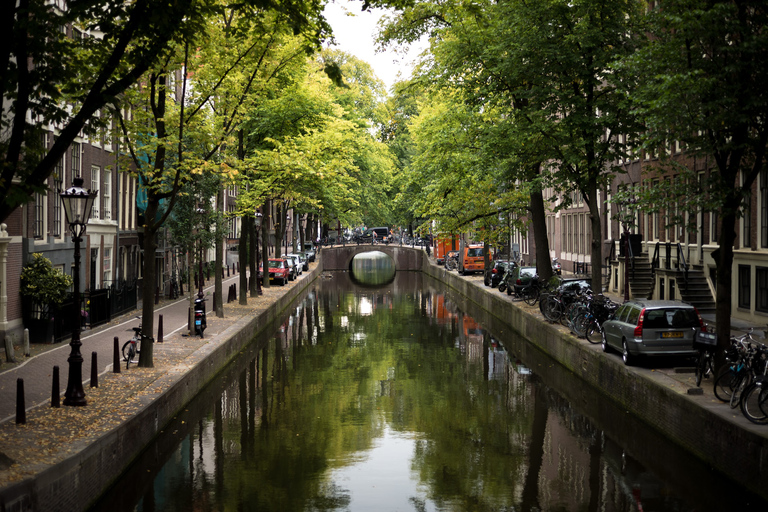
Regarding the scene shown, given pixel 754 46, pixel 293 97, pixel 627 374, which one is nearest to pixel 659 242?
pixel 293 97

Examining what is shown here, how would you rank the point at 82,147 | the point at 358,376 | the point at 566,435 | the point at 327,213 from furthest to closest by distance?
the point at 327,213 → the point at 82,147 → the point at 358,376 → the point at 566,435

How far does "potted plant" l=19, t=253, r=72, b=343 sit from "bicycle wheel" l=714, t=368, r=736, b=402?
17.6 meters

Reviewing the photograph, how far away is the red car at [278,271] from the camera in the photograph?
49.4 m

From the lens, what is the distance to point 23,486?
30.5ft

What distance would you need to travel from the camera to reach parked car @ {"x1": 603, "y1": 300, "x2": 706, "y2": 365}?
1820 centimetres

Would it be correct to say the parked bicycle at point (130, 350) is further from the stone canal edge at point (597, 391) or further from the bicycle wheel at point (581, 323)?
the bicycle wheel at point (581, 323)

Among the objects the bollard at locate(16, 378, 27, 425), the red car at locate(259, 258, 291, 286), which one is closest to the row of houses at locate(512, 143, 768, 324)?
the bollard at locate(16, 378, 27, 425)

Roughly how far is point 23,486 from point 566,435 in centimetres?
1084

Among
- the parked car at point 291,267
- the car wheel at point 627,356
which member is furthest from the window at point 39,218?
the parked car at point 291,267

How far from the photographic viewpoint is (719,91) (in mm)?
14727

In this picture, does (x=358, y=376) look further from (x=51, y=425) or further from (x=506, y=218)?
(x=506, y=218)

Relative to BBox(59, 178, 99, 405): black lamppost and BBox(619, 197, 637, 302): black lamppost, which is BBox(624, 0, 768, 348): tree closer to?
BBox(619, 197, 637, 302): black lamppost

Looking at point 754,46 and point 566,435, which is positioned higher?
point 754,46

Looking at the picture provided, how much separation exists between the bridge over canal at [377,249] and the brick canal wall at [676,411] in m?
57.6
